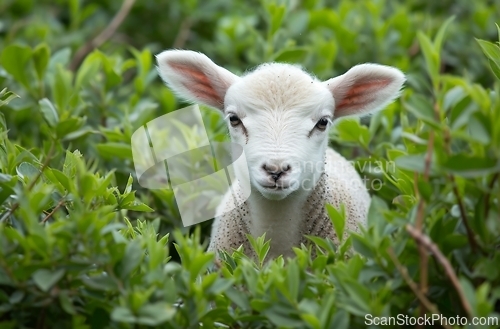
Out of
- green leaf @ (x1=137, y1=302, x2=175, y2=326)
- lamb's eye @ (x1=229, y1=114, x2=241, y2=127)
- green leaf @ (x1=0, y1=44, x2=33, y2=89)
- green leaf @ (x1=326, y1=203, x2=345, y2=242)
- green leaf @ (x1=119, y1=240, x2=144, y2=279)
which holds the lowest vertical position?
lamb's eye @ (x1=229, y1=114, x2=241, y2=127)

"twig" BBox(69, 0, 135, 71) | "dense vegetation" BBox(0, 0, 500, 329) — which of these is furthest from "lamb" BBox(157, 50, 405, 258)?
"twig" BBox(69, 0, 135, 71)

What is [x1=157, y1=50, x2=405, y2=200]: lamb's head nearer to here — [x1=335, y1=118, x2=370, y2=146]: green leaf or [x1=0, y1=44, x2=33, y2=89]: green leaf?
[x1=335, y1=118, x2=370, y2=146]: green leaf

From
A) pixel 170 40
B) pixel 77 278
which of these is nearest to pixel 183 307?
pixel 77 278

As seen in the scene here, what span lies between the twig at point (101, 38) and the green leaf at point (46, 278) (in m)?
4.62

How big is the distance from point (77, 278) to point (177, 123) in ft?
8.59

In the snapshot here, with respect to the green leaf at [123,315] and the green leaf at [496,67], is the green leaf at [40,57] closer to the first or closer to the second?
the green leaf at [123,315]

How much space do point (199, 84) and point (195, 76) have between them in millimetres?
69

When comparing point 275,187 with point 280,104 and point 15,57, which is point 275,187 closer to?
point 280,104

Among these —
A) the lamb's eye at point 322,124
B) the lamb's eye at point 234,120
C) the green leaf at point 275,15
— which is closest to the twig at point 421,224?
the lamb's eye at point 322,124

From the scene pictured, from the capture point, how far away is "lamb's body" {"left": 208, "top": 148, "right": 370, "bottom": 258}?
14.8 ft

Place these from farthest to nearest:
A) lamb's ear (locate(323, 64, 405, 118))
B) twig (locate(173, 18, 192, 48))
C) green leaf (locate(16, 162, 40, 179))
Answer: twig (locate(173, 18, 192, 48))
lamb's ear (locate(323, 64, 405, 118))
green leaf (locate(16, 162, 40, 179))

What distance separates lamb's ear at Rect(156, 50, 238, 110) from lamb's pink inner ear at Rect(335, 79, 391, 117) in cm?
70

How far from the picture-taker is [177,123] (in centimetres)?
549

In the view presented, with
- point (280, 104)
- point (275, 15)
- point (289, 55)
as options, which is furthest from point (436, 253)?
point (275, 15)
